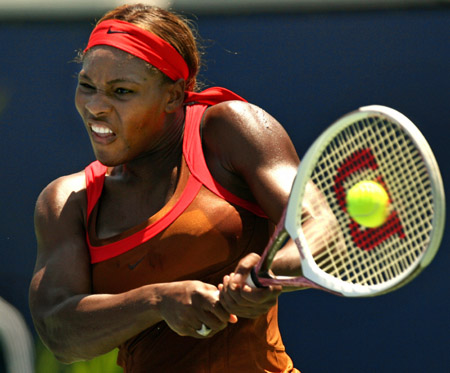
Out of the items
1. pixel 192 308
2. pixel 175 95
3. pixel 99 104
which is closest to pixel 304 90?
pixel 175 95

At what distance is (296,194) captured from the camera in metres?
2.42

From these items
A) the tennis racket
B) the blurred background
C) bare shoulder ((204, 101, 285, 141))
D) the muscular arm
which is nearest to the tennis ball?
the tennis racket

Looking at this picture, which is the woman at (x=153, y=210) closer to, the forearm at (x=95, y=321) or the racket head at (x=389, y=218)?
the forearm at (x=95, y=321)

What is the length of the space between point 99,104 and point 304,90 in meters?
1.63

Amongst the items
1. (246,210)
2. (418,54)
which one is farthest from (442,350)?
(246,210)

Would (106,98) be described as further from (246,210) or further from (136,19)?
(246,210)

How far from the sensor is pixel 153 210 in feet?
9.26

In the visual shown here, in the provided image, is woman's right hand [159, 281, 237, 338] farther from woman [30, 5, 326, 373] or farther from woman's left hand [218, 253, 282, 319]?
woman [30, 5, 326, 373]

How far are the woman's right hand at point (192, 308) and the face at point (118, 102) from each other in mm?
517

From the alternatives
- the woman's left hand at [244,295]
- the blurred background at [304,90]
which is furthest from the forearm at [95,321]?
the blurred background at [304,90]

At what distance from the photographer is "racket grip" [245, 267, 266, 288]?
233 centimetres

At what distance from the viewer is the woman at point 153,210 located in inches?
108

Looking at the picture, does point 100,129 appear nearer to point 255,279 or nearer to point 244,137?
point 244,137

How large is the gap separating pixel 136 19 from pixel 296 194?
852 mm
